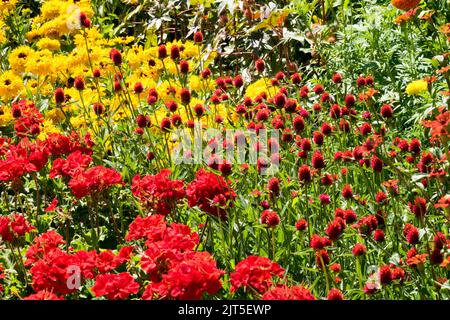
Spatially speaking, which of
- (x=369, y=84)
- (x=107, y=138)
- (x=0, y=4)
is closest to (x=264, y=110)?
(x=369, y=84)

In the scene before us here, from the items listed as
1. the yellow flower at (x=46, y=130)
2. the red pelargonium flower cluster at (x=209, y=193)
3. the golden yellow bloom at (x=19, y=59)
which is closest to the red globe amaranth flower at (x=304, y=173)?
the red pelargonium flower cluster at (x=209, y=193)

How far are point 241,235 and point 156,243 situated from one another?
699mm

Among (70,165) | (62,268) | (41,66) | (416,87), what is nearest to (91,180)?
(70,165)

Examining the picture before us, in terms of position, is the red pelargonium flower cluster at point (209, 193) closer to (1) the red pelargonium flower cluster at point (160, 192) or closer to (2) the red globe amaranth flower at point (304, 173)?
(1) the red pelargonium flower cluster at point (160, 192)

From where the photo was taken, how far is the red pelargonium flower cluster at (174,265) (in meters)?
1.91

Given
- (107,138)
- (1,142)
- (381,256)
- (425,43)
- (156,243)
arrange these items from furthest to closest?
(425,43), (107,138), (1,142), (381,256), (156,243)

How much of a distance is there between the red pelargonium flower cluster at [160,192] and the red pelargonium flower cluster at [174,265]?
1.05ft

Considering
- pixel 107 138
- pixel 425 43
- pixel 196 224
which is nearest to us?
pixel 196 224

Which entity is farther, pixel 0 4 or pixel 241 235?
pixel 0 4

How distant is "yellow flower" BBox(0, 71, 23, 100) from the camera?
4422 millimetres

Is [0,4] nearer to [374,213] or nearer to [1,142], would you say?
[1,142]

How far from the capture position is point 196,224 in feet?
10.4

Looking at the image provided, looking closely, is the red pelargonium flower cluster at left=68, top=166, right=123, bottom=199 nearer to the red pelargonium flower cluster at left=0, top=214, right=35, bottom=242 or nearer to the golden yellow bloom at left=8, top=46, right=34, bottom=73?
the red pelargonium flower cluster at left=0, top=214, right=35, bottom=242

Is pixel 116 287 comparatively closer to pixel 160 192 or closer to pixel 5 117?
pixel 160 192
